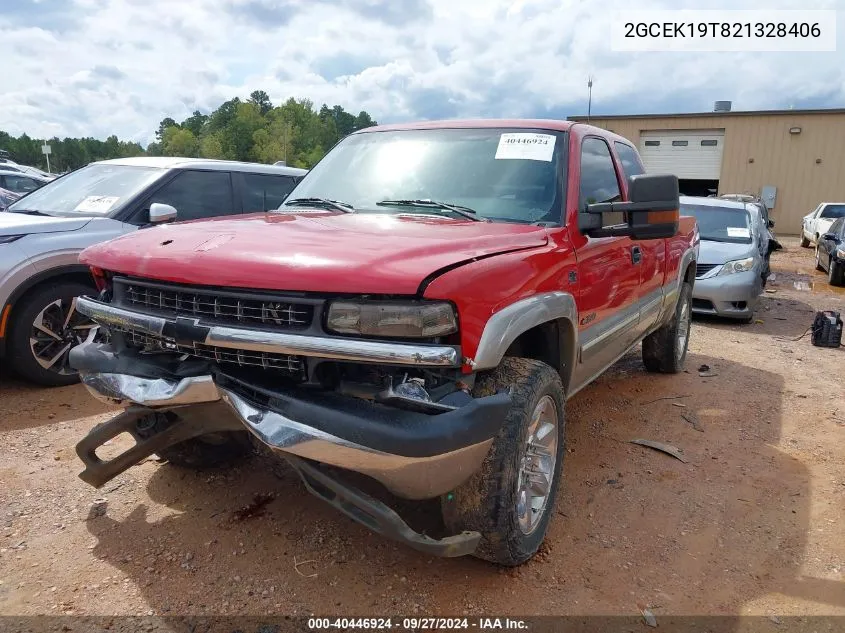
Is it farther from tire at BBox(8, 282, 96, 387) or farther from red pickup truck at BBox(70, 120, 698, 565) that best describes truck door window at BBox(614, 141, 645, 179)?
tire at BBox(8, 282, 96, 387)

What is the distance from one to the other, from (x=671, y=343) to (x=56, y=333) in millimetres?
4977

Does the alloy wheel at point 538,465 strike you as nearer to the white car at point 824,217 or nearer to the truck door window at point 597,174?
the truck door window at point 597,174

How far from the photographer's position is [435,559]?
286 cm

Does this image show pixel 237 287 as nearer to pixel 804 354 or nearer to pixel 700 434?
pixel 700 434

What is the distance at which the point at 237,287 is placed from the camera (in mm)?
2330

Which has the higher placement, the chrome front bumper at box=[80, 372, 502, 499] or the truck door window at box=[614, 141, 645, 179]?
the truck door window at box=[614, 141, 645, 179]

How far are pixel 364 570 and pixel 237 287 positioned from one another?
1318 millimetres

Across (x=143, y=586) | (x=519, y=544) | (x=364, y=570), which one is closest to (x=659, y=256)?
(x=519, y=544)

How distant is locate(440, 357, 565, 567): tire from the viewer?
95.8 inches

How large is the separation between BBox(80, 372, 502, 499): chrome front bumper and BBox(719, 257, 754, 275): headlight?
7.10 metres

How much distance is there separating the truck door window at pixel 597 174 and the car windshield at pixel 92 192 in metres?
3.56

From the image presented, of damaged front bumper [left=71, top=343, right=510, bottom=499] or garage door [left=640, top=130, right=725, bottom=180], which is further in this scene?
garage door [left=640, top=130, right=725, bottom=180]

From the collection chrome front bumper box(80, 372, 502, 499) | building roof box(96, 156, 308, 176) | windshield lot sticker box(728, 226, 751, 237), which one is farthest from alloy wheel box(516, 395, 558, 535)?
windshield lot sticker box(728, 226, 751, 237)

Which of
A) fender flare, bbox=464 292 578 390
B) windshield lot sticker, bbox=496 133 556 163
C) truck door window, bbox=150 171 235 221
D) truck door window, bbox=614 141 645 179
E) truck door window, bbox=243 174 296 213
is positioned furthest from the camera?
truck door window, bbox=243 174 296 213
